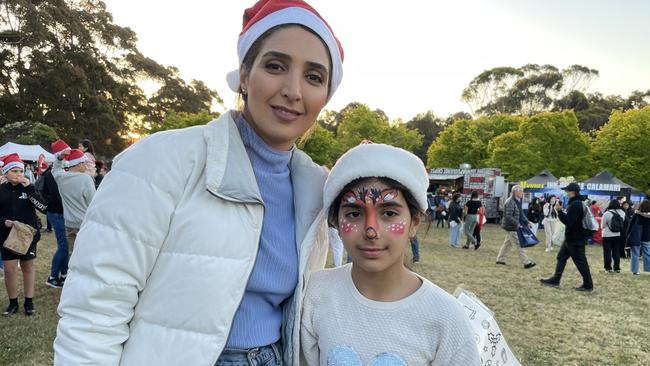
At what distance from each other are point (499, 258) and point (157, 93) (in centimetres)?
3697

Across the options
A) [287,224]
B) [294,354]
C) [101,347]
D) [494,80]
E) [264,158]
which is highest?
[494,80]

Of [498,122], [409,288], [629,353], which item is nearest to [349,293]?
[409,288]

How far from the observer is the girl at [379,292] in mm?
1726

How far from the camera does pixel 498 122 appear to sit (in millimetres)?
45188

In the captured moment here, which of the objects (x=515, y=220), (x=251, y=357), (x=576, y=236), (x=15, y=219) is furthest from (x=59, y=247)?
(x=515, y=220)

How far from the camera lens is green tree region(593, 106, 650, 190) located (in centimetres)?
3130

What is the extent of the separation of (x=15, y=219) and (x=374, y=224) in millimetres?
5745

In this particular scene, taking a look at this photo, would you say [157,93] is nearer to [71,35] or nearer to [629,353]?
[71,35]

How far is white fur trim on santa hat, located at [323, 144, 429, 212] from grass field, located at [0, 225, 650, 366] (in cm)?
414

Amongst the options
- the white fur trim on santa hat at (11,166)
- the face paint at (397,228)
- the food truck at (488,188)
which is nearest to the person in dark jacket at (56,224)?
the white fur trim on santa hat at (11,166)

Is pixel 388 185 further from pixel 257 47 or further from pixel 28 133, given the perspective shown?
pixel 28 133

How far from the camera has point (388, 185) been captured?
6.18ft

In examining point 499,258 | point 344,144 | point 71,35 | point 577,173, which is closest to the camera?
point 499,258

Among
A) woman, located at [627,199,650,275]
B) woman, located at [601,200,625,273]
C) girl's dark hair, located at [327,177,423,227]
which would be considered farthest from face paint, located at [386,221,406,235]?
woman, located at [627,199,650,275]
